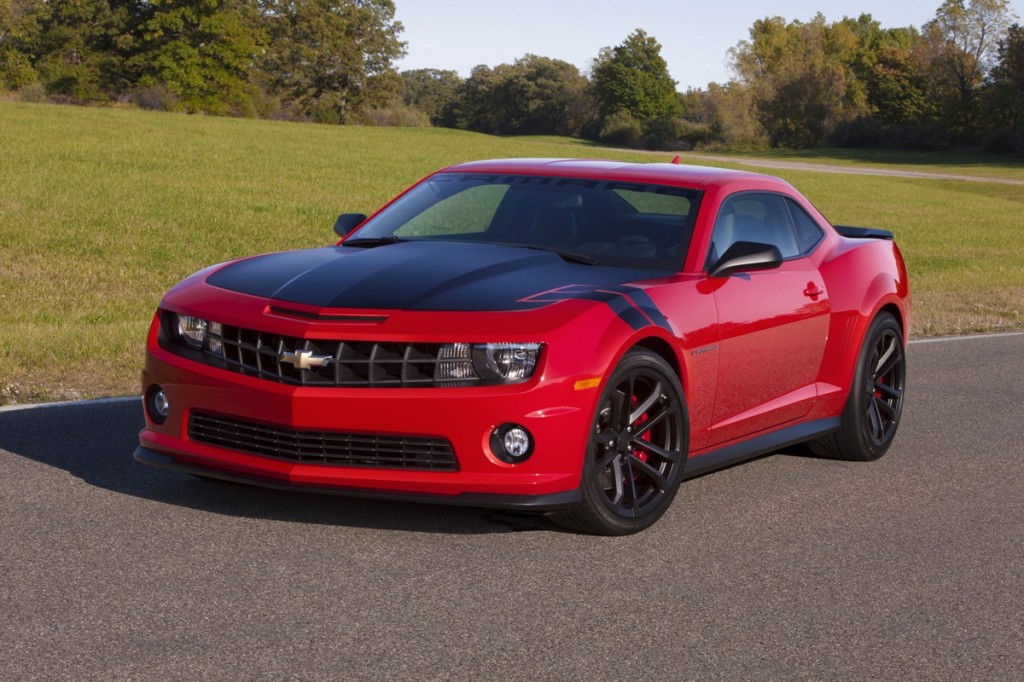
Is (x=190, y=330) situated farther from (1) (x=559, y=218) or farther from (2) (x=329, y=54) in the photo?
(2) (x=329, y=54)

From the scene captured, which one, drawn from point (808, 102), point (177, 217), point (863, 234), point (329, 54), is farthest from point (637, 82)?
point (863, 234)

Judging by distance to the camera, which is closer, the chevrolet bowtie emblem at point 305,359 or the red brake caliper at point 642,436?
the chevrolet bowtie emblem at point 305,359

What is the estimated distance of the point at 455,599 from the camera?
4.83 metres

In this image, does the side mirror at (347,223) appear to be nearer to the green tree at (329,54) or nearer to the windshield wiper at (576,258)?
the windshield wiper at (576,258)

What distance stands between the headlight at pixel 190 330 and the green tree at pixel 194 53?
7777 centimetres

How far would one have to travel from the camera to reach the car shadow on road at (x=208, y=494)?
582 centimetres

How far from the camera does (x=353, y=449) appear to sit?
5406 millimetres

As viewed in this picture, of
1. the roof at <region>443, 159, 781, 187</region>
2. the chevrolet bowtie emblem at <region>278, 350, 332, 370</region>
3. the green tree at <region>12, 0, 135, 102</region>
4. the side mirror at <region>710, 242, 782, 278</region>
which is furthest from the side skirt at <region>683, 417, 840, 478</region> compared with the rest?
the green tree at <region>12, 0, 135, 102</region>

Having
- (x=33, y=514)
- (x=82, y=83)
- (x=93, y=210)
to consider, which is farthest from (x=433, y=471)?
(x=82, y=83)

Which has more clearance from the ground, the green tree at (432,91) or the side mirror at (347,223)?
the side mirror at (347,223)

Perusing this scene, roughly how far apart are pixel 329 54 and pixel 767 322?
9293 cm

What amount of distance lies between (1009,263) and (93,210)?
15650mm

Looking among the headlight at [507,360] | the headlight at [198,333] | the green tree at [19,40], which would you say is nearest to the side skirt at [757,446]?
the headlight at [507,360]

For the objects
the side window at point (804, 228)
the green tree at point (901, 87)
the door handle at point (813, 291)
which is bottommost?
the green tree at point (901, 87)
